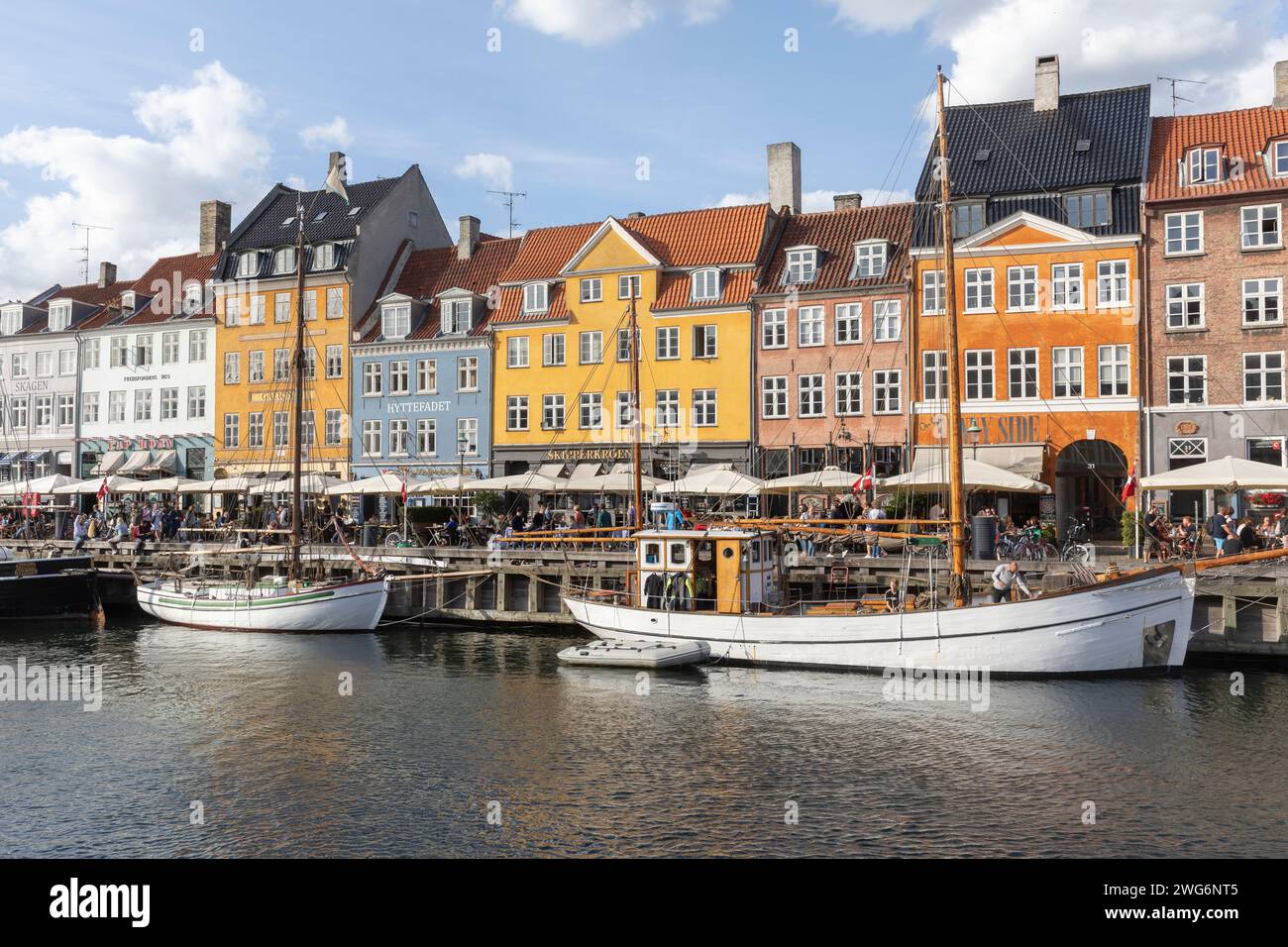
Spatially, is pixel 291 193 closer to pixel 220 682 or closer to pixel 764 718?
pixel 220 682

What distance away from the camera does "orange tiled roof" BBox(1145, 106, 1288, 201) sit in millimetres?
39031

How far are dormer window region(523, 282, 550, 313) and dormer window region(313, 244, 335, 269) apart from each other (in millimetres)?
10965

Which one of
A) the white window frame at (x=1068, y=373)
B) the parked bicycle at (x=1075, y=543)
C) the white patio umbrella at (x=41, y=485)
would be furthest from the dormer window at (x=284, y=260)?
the parked bicycle at (x=1075, y=543)

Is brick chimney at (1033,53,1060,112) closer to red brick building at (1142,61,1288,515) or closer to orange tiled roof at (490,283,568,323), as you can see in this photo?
red brick building at (1142,61,1288,515)

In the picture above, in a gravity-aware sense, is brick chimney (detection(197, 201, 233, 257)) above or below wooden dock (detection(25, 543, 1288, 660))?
above

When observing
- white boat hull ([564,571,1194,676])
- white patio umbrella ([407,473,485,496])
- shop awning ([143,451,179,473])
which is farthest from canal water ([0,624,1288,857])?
shop awning ([143,451,179,473])

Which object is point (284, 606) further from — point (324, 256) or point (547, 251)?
point (324, 256)

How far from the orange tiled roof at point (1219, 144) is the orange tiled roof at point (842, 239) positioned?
30.1 ft

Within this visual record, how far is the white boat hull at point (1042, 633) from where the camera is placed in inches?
950

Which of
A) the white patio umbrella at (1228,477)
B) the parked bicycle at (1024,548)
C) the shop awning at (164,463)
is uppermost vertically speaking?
the shop awning at (164,463)

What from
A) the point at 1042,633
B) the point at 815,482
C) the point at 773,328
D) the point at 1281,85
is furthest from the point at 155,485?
the point at 1281,85

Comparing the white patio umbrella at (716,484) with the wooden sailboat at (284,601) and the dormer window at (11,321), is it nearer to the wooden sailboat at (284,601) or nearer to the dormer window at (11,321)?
the wooden sailboat at (284,601)

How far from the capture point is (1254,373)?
125ft

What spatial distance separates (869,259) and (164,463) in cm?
3698
